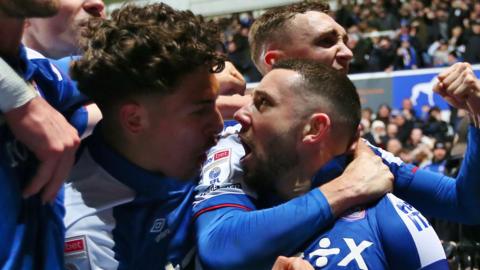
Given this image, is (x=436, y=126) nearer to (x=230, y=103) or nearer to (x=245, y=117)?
(x=230, y=103)

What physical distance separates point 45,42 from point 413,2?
602 inches

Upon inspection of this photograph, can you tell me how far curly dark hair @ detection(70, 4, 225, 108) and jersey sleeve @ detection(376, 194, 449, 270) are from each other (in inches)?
24.9

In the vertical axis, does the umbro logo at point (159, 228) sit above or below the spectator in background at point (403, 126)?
above

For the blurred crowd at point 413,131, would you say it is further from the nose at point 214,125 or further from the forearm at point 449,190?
the nose at point 214,125

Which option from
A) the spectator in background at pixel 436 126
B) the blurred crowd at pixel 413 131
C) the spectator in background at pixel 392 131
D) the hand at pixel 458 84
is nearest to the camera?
the hand at pixel 458 84

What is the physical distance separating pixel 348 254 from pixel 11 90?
97 centimetres

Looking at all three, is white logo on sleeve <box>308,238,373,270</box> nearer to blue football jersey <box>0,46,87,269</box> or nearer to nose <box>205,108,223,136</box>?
nose <box>205,108,223,136</box>

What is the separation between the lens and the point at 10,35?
1451mm

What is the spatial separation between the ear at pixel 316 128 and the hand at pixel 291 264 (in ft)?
1.25

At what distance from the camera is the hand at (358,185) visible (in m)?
1.89

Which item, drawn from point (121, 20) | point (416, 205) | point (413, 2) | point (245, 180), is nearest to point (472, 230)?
point (416, 205)

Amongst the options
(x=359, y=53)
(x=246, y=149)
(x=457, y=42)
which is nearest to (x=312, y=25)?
(x=246, y=149)

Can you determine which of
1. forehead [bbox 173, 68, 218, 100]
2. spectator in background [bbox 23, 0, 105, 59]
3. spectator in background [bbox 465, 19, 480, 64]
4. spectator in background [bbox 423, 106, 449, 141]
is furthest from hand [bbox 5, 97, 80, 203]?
spectator in background [bbox 465, 19, 480, 64]

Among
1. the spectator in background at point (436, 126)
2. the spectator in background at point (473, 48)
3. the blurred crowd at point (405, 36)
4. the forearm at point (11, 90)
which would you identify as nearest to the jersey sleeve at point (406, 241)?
the forearm at point (11, 90)
